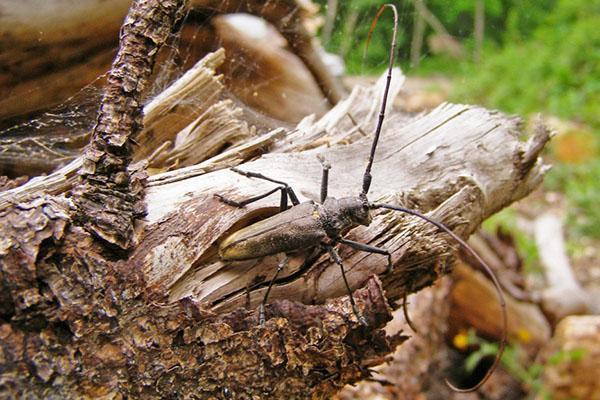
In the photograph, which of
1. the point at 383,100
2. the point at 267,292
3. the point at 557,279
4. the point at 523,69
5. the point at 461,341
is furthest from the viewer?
the point at 523,69

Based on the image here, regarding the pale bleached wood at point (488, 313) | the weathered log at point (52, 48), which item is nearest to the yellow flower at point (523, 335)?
the pale bleached wood at point (488, 313)

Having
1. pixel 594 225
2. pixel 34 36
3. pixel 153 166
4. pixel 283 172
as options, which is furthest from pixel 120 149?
pixel 594 225

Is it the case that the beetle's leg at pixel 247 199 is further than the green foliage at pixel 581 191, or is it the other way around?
the green foliage at pixel 581 191

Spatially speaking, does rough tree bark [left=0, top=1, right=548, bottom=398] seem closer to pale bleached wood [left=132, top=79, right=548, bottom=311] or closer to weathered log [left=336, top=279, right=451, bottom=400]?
pale bleached wood [left=132, top=79, right=548, bottom=311]

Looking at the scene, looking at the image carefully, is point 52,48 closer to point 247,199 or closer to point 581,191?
point 247,199

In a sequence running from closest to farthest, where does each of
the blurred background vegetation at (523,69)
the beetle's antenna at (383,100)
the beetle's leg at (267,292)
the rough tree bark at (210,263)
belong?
1. the rough tree bark at (210,263)
2. the beetle's leg at (267,292)
3. the beetle's antenna at (383,100)
4. the blurred background vegetation at (523,69)

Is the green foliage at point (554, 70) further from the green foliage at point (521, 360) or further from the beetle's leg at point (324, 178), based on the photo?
the beetle's leg at point (324, 178)

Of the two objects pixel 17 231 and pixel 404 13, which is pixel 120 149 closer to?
pixel 17 231

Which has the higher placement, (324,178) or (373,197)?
(324,178)

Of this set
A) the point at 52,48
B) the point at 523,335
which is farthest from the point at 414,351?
the point at 52,48
